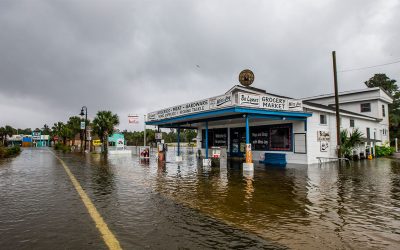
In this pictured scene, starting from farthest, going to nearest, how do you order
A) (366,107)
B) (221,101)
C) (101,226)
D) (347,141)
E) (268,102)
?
(366,107)
(347,141)
(268,102)
(221,101)
(101,226)

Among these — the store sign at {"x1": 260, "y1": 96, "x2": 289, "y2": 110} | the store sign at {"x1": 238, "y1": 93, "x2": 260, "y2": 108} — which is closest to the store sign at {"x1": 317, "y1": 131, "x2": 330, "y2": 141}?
the store sign at {"x1": 260, "y1": 96, "x2": 289, "y2": 110}

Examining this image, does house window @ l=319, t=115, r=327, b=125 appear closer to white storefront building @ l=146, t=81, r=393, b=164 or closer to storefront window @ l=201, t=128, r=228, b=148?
white storefront building @ l=146, t=81, r=393, b=164

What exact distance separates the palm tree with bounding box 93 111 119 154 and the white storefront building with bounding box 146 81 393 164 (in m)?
16.2

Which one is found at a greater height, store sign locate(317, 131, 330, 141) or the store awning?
the store awning

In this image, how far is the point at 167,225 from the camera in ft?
18.7

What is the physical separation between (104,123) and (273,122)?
27.9 m

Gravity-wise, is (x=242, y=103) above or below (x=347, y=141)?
above

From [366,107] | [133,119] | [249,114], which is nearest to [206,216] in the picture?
[249,114]

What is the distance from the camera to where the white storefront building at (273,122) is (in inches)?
677

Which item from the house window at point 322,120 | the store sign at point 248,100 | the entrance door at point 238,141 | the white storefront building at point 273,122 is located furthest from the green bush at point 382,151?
the store sign at point 248,100

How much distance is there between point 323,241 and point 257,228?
1.27 metres

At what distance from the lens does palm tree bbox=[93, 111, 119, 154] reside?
4128 centimetres

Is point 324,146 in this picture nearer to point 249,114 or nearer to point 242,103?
point 249,114

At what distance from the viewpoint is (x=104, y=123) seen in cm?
4116
